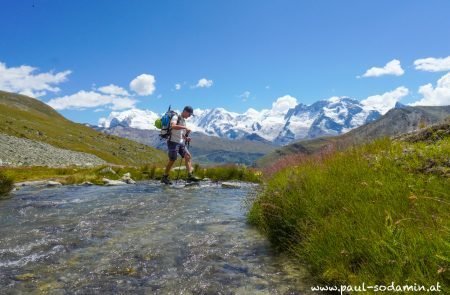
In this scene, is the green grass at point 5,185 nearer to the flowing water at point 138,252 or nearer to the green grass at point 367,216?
the flowing water at point 138,252

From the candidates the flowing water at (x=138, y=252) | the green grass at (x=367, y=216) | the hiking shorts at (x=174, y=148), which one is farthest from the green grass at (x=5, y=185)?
the green grass at (x=367, y=216)

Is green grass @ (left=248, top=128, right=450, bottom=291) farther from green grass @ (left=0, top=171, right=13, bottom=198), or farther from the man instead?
green grass @ (left=0, top=171, right=13, bottom=198)

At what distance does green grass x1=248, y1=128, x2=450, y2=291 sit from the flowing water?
0.69 m

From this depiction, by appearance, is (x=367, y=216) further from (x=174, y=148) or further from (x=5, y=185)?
(x=5, y=185)

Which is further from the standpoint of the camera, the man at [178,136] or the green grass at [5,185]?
the man at [178,136]

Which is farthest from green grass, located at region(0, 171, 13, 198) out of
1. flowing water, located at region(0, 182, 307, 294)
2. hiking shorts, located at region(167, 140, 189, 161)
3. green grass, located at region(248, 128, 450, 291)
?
green grass, located at region(248, 128, 450, 291)

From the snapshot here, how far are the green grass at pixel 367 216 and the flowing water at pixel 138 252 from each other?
689 mm

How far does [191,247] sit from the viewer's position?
29.1 feet

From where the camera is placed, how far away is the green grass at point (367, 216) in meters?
4.88

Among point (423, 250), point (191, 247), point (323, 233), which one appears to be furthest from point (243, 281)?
point (423, 250)

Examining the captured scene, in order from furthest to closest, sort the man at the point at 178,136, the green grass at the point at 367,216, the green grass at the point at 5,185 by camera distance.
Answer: the man at the point at 178,136
the green grass at the point at 5,185
the green grass at the point at 367,216

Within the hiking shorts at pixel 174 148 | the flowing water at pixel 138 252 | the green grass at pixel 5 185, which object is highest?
the hiking shorts at pixel 174 148

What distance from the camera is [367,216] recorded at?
20.5 feet

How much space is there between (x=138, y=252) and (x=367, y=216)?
486 cm
